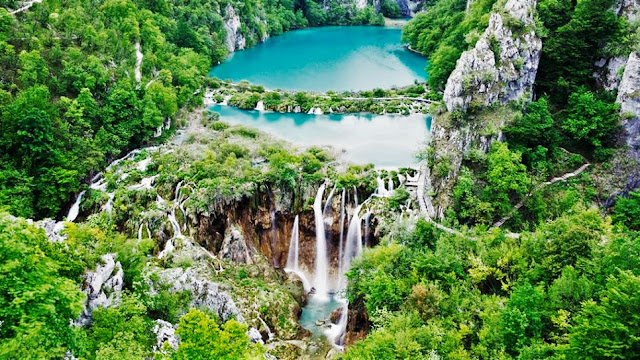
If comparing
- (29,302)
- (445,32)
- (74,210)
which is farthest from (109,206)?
(445,32)

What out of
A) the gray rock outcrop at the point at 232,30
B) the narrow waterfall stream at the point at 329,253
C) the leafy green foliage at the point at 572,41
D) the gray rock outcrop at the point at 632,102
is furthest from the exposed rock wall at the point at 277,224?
the gray rock outcrop at the point at 232,30

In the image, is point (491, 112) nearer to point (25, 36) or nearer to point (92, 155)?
point (92, 155)

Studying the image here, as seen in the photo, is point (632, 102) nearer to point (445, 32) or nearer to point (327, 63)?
point (445, 32)

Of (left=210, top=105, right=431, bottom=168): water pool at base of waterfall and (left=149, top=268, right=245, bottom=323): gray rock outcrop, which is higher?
(left=210, top=105, right=431, bottom=168): water pool at base of waterfall

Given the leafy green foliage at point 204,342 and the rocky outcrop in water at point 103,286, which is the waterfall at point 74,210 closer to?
the rocky outcrop in water at point 103,286

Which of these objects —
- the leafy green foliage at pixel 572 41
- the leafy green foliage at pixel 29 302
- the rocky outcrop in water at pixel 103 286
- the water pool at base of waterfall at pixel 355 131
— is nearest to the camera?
the leafy green foliage at pixel 29 302

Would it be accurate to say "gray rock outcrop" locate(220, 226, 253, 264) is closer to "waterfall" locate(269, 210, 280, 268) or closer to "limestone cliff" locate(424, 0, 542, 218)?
"waterfall" locate(269, 210, 280, 268)

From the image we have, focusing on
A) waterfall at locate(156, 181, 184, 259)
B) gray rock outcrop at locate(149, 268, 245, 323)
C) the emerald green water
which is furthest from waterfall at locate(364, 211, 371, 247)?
the emerald green water
